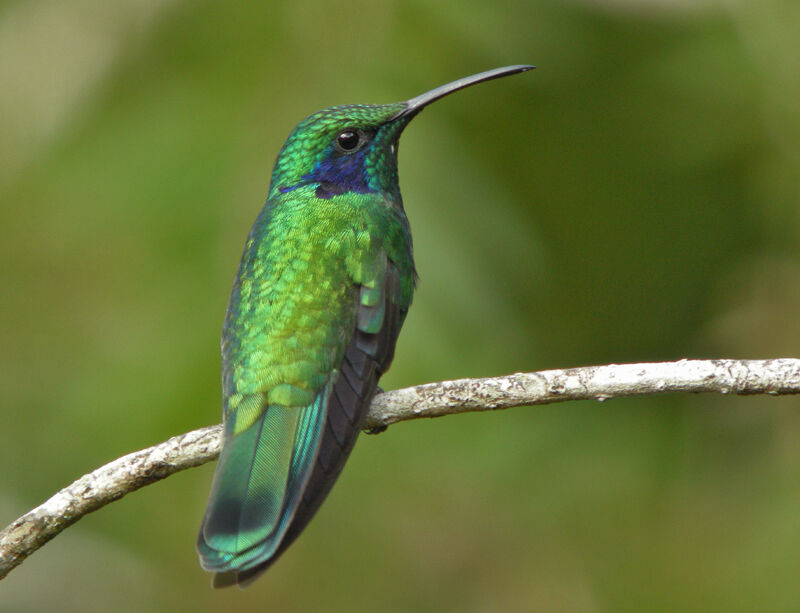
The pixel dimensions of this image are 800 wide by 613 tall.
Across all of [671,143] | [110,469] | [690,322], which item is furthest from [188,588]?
[671,143]

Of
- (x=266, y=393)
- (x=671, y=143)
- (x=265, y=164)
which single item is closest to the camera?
(x=266, y=393)

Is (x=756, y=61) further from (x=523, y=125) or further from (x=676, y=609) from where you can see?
(x=676, y=609)

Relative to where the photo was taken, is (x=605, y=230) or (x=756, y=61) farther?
(x=605, y=230)

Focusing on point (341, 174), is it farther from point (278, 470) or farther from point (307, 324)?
point (278, 470)

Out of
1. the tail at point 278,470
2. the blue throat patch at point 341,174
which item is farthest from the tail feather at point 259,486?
the blue throat patch at point 341,174

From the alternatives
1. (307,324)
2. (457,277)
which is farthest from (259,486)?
(457,277)

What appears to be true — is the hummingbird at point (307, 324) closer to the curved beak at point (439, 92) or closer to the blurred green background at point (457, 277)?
the curved beak at point (439, 92)

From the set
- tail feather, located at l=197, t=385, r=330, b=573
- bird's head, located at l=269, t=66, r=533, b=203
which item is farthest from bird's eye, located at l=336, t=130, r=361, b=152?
tail feather, located at l=197, t=385, r=330, b=573
